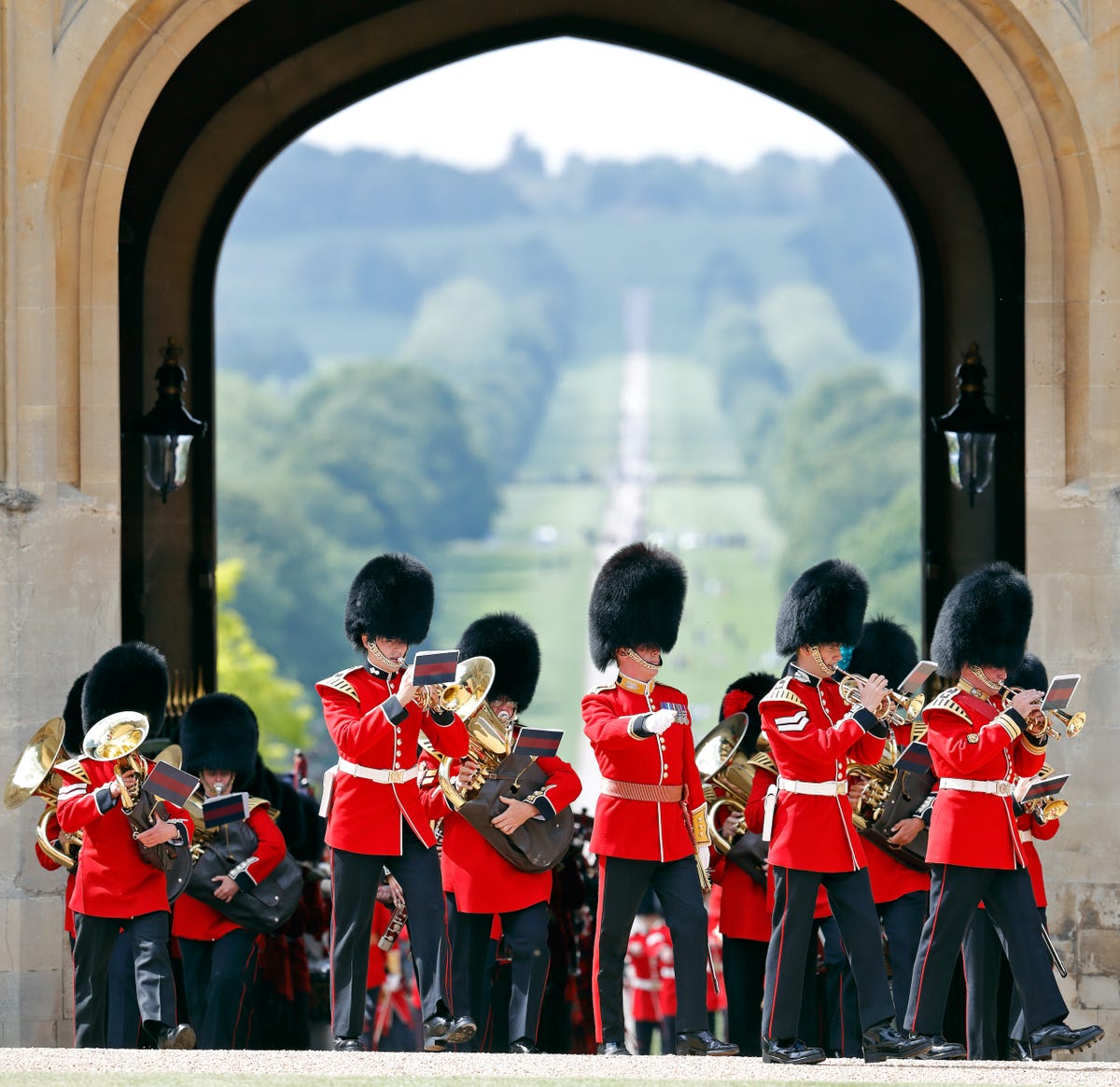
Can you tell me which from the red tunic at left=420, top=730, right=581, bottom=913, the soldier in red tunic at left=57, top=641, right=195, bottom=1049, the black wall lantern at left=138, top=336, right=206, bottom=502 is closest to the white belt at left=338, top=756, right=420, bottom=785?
the red tunic at left=420, top=730, right=581, bottom=913

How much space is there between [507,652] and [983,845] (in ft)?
5.78

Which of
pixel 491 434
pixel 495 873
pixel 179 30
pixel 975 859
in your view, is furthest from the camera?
pixel 491 434

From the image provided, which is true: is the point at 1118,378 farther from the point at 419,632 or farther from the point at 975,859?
the point at 419,632

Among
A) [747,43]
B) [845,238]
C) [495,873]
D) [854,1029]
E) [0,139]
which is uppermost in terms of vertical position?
[845,238]

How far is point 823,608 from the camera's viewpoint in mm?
6652

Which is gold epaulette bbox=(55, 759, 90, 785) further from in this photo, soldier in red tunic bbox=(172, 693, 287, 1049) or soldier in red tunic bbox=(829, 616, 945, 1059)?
soldier in red tunic bbox=(829, 616, 945, 1059)

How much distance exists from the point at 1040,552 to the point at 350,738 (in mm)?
2841

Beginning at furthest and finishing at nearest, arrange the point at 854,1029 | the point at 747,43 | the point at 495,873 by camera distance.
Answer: the point at 747,43 < the point at 854,1029 < the point at 495,873

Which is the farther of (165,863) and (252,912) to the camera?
(252,912)

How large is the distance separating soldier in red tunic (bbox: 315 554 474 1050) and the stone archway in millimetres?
1680

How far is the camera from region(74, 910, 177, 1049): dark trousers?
272 inches

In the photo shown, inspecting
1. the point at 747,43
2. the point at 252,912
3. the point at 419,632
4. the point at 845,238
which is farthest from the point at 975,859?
the point at 845,238

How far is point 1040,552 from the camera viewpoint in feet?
26.6

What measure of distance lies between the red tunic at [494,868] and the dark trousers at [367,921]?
0.27 meters
